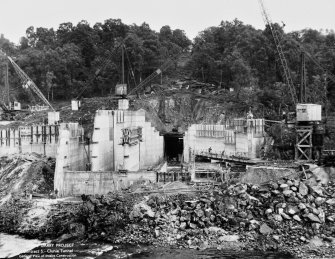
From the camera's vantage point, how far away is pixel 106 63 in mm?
91250

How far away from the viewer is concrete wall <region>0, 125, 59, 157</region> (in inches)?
2318

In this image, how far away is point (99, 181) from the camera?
160ft

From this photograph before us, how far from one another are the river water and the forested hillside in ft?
115

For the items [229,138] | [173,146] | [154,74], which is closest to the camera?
[229,138]

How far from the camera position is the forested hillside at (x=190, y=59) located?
72.2m

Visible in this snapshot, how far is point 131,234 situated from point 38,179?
17003 millimetres

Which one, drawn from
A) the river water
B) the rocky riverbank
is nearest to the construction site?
the rocky riverbank

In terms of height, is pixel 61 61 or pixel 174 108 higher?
pixel 61 61

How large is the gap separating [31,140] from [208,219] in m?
29.3

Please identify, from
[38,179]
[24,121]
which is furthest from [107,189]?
[24,121]

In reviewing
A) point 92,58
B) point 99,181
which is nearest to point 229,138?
point 99,181

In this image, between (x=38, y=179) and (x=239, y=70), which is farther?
(x=239, y=70)

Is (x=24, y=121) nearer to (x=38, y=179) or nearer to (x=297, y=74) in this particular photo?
(x=38, y=179)

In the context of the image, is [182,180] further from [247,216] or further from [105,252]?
[105,252]
